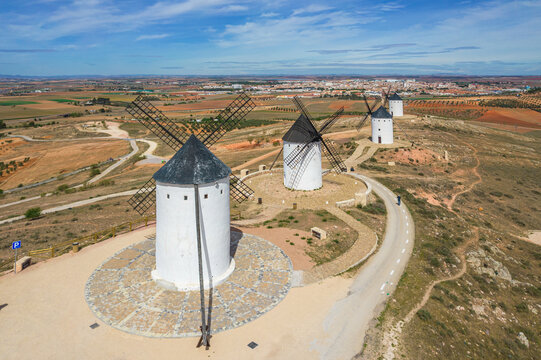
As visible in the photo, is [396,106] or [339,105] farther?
[339,105]

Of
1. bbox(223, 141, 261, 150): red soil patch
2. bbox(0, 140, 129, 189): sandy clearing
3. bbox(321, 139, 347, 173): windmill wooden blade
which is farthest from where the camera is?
bbox(223, 141, 261, 150): red soil patch

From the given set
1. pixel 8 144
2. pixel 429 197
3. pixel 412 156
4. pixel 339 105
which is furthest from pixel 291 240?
pixel 339 105

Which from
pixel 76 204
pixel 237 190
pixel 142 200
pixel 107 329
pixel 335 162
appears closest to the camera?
pixel 107 329

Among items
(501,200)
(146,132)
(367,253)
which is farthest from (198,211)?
(146,132)

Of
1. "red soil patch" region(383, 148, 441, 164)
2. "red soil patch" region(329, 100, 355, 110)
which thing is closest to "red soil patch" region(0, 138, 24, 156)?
"red soil patch" region(383, 148, 441, 164)

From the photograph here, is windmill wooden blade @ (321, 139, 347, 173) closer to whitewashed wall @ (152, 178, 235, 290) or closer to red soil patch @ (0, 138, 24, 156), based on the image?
whitewashed wall @ (152, 178, 235, 290)

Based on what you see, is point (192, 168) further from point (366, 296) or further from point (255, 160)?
point (255, 160)
